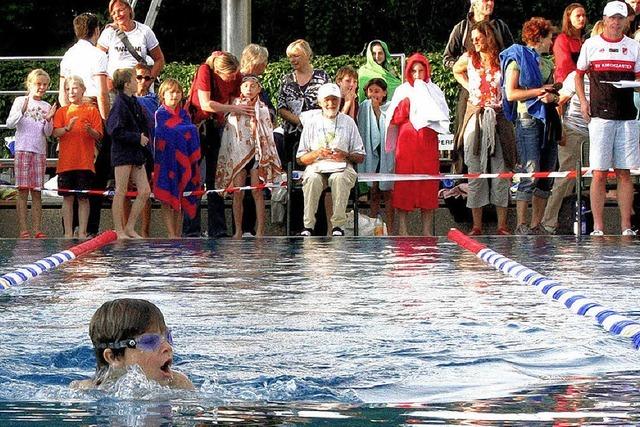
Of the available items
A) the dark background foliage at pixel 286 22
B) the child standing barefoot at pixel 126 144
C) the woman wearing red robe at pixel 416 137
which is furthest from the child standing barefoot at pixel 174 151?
the dark background foliage at pixel 286 22

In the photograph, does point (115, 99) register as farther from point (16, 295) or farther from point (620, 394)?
point (620, 394)

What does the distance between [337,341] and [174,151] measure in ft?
29.4

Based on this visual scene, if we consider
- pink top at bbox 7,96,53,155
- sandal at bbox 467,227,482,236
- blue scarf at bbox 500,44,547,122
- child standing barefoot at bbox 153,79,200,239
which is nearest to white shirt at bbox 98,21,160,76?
child standing barefoot at bbox 153,79,200,239

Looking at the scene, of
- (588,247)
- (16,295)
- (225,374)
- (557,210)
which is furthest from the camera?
(557,210)

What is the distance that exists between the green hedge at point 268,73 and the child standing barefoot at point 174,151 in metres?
6.70

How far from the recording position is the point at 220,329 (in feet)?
26.0

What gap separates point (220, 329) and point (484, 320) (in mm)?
1372

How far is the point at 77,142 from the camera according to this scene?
16.2m

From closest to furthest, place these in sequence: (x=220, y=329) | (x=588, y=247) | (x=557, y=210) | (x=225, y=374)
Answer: (x=225, y=374), (x=220, y=329), (x=588, y=247), (x=557, y=210)

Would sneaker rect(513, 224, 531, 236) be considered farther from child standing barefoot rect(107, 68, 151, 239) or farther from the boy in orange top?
the boy in orange top

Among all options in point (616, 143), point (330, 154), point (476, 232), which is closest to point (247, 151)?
point (330, 154)

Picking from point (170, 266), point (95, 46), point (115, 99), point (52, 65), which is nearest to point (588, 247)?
point (170, 266)

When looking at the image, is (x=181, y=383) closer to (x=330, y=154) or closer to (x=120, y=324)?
(x=120, y=324)

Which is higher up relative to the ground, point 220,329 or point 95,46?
point 95,46
